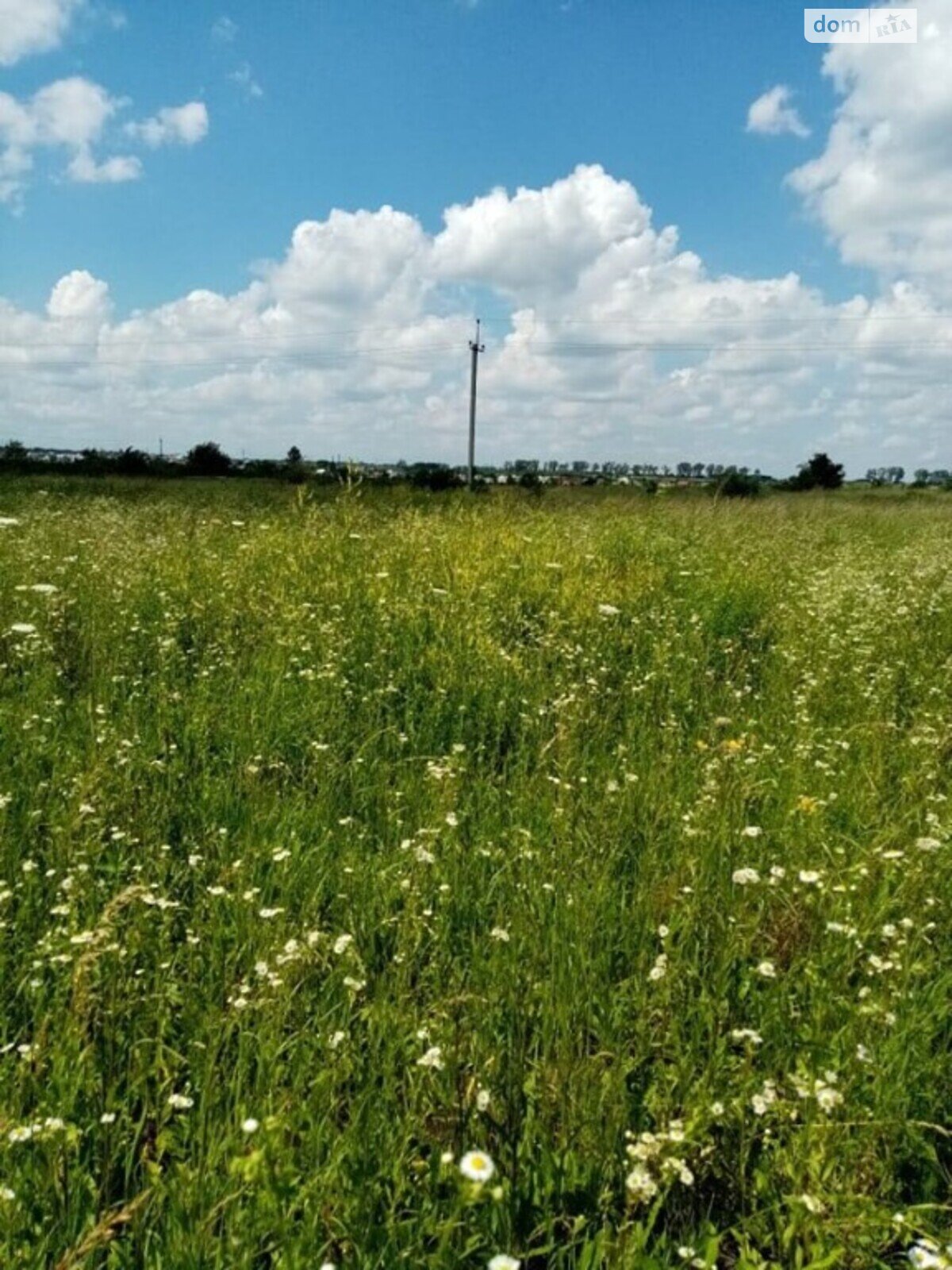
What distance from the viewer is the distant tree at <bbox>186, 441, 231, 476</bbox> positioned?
4077 centimetres

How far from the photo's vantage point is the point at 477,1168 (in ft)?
4.06

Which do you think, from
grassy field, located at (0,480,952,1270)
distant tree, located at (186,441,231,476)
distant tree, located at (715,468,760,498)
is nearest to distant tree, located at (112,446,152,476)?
distant tree, located at (186,441,231,476)

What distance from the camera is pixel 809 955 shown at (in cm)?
216

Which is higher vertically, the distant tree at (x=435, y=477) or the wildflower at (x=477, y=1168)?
the distant tree at (x=435, y=477)

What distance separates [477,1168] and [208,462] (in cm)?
4419

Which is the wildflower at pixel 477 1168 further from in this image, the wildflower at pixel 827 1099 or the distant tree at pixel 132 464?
the distant tree at pixel 132 464

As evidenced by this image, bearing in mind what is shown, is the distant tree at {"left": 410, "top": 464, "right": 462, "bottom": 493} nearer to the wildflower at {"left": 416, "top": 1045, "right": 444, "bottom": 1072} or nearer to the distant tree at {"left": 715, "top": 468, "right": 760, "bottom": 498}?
the distant tree at {"left": 715, "top": 468, "right": 760, "bottom": 498}

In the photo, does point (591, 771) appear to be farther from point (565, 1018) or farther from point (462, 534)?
point (462, 534)

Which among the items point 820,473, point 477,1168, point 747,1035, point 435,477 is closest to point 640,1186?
point 477,1168

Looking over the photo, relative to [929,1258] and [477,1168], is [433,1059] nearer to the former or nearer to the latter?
[477,1168]

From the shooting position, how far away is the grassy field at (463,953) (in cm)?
150

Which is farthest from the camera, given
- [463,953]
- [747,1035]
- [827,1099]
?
[463,953]

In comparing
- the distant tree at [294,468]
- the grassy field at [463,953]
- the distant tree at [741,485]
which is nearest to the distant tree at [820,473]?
the distant tree at [741,485]

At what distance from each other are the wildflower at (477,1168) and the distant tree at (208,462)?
41.6 meters
